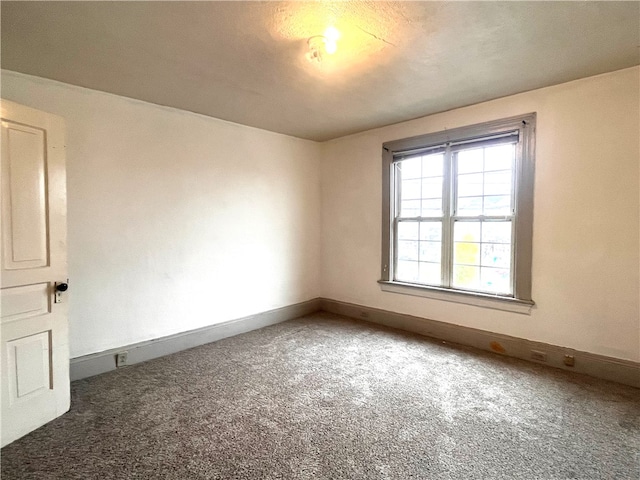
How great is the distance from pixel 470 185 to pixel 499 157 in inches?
15.5

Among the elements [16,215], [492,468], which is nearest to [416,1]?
[492,468]

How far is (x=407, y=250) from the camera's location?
167 inches

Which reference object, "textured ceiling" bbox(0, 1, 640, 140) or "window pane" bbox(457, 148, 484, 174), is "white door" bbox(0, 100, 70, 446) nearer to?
"textured ceiling" bbox(0, 1, 640, 140)

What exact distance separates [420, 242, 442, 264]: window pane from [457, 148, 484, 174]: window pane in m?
0.89

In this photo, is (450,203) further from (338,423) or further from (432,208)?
(338,423)

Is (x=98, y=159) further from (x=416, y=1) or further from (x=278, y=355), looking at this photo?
(x=416, y=1)

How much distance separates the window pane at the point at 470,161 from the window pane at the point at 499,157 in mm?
61

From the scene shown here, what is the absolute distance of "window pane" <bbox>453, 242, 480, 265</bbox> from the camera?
142 inches

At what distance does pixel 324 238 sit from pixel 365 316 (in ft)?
4.38

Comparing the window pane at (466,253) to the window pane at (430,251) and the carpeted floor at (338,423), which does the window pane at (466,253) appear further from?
the carpeted floor at (338,423)

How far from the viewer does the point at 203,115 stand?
12.1ft

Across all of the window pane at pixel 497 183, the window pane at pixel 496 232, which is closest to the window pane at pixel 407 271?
the window pane at pixel 496 232

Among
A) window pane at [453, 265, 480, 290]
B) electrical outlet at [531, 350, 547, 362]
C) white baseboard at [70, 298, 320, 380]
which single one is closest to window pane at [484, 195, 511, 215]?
window pane at [453, 265, 480, 290]

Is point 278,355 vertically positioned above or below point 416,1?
below
